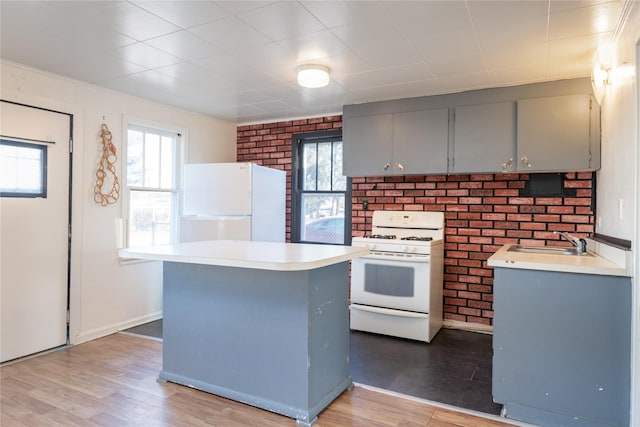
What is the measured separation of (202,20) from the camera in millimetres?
2312

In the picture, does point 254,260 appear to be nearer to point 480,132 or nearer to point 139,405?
point 139,405

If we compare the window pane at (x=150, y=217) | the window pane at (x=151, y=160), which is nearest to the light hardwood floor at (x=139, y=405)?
the window pane at (x=150, y=217)

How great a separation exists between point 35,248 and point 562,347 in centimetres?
365

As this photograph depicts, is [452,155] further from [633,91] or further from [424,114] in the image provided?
Result: [633,91]

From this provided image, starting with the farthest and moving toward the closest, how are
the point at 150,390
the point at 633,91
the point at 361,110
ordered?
the point at 361,110 → the point at 150,390 → the point at 633,91

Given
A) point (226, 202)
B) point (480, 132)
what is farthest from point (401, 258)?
point (226, 202)

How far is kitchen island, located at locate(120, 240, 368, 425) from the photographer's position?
7.28 ft

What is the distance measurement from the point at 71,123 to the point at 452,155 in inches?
128

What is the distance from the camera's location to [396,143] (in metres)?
3.84

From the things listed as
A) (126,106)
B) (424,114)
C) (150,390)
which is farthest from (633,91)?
(126,106)

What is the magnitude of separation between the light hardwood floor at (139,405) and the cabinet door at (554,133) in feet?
6.60

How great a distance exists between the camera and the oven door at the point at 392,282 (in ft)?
11.5

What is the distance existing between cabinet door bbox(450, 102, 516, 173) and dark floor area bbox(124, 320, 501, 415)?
1500mm

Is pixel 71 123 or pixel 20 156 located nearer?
pixel 20 156
